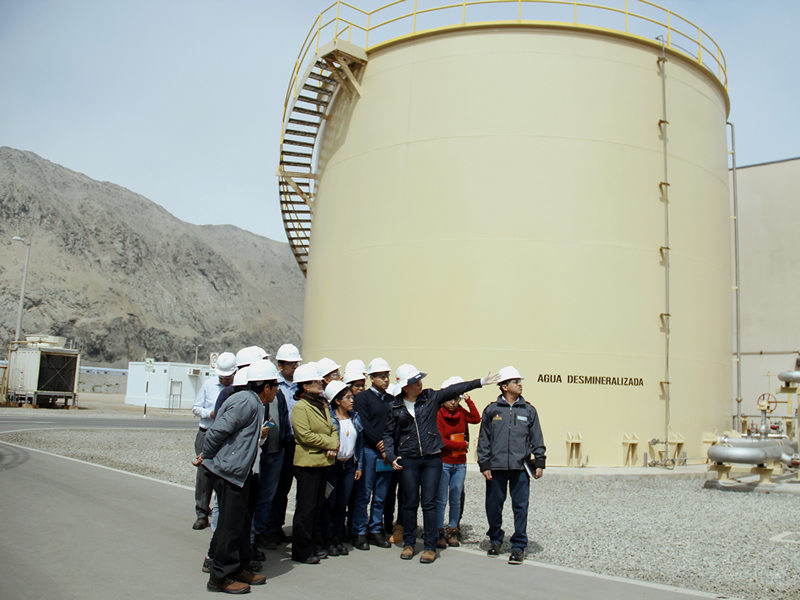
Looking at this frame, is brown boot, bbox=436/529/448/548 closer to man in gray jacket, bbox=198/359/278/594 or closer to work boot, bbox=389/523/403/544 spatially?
work boot, bbox=389/523/403/544

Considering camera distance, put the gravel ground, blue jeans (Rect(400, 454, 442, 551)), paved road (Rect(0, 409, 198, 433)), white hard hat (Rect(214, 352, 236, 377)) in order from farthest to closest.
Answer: paved road (Rect(0, 409, 198, 433)) → white hard hat (Rect(214, 352, 236, 377)) → blue jeans (Rect(400, 454, 442, 551)) → the gravel ground

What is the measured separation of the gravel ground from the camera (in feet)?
20.2

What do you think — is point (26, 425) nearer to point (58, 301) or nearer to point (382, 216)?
point (382, 216)

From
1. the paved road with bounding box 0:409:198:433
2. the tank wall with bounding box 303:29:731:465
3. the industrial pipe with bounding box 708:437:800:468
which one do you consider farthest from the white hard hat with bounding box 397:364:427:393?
the paved road with bounding box 0:409:198:433

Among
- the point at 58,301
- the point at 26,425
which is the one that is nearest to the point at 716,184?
the point at 26,425

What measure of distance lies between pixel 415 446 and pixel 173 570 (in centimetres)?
240

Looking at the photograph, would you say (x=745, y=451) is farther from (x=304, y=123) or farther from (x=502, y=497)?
(x=304, y=123)

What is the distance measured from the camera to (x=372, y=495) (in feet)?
23.7

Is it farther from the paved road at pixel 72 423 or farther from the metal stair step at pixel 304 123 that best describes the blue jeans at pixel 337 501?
the paved road at pixel 72 423

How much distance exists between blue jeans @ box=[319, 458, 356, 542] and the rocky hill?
7482 centimetres

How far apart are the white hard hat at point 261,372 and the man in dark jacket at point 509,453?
7.59ft

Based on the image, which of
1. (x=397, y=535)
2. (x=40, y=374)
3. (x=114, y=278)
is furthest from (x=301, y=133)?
(x=114, y=278)

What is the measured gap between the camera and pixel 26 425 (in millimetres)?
21484

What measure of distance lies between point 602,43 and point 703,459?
9.29 m
